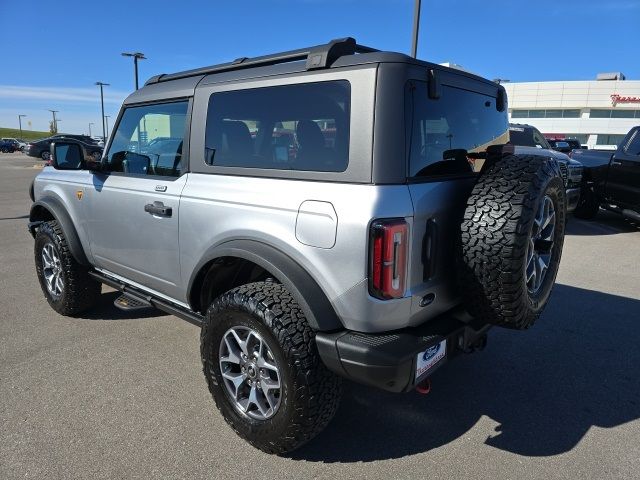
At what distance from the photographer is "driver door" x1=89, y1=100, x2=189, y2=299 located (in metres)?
3.08

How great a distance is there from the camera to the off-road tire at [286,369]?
7.47 feet

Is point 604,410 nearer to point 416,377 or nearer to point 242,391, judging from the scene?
point 416,377

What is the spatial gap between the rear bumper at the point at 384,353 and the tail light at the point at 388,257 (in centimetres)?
22

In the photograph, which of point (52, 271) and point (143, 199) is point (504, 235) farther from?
point (52, 271)

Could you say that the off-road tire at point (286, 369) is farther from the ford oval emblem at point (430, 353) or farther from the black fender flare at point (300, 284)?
the ford oval emblem at point (430, 353)

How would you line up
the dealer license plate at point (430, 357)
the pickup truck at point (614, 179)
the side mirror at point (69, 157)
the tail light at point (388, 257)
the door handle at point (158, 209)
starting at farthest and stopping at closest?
the pickup truck at point (614, 179)
the side mirror at point (69, 157)
the door handle at point (158, 209)
the dealer license plate at point (430, 357)
the tail light at point (388, 257)

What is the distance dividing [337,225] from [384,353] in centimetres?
61

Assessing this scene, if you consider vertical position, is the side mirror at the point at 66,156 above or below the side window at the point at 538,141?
below

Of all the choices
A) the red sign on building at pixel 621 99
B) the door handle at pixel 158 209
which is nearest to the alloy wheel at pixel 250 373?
the door handle at pixel 158 209

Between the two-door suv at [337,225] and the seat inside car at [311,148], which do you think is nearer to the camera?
the two-door suv at [337,225]

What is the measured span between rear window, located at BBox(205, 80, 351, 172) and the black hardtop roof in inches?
4.0

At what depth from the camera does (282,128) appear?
2578mm

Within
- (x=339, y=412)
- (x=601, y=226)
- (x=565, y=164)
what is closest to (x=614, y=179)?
(x=601, y=226)

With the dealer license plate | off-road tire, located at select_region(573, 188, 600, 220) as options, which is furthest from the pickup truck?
the dealer license plate
